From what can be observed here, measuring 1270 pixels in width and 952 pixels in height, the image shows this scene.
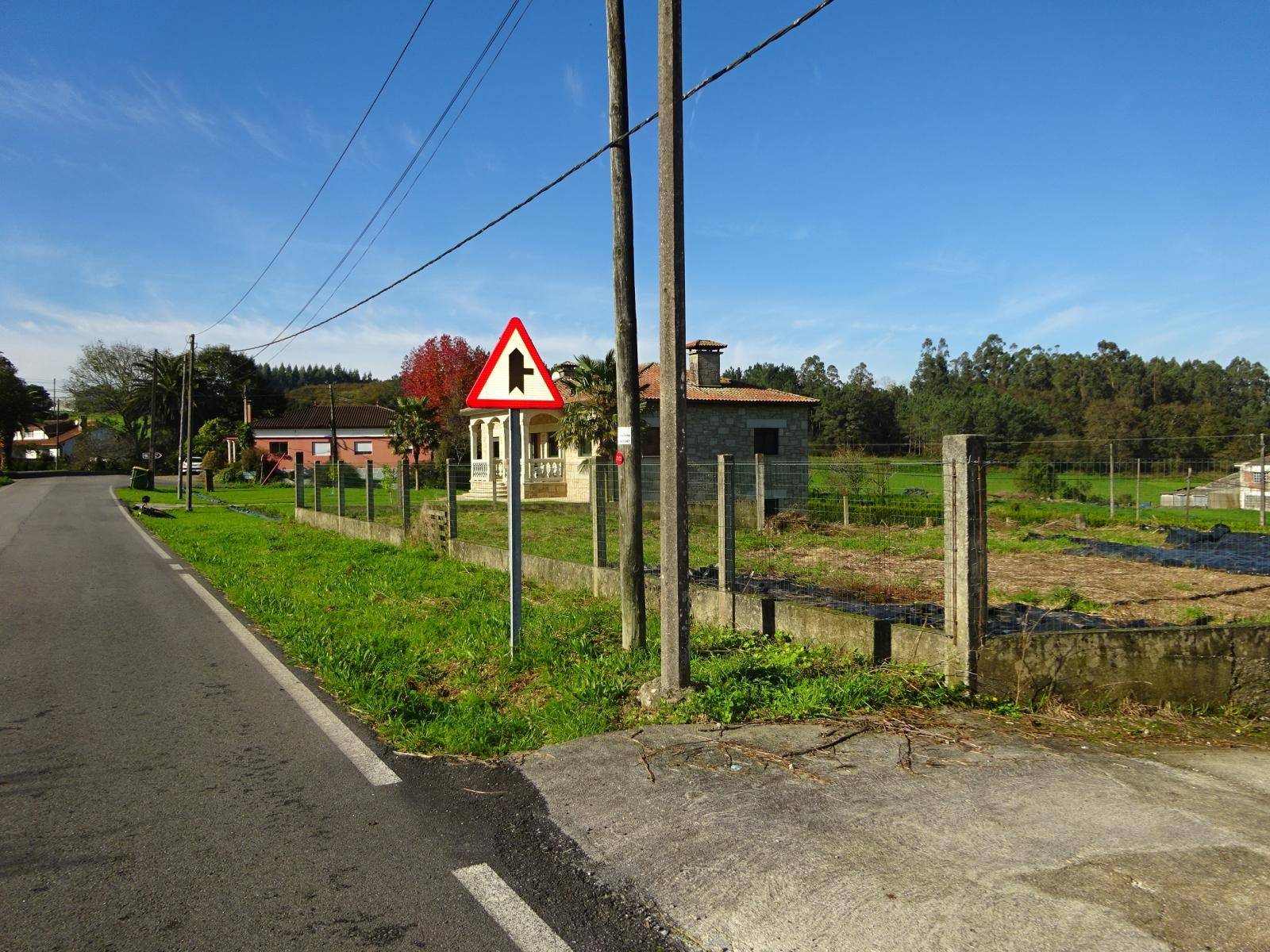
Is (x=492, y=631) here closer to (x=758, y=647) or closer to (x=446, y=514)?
(x=758, y=647)

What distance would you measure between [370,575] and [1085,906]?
31.7 feet

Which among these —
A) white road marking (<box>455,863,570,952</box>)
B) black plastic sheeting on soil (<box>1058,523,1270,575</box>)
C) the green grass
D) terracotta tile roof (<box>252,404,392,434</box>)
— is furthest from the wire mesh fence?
terracotta tile roof (<box>252,404,392,434</box>)

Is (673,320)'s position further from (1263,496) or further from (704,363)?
(704,363)

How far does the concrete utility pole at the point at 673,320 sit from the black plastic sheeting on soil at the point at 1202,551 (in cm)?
770

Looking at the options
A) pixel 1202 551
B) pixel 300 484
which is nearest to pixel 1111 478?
pixel 1202 551

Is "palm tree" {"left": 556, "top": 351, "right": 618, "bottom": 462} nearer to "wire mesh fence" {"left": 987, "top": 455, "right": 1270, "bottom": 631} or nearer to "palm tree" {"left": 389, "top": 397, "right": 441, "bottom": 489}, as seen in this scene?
"wire mesh fence" {"left": 987, "top": 455, "right": 1270, "bottom": 631}

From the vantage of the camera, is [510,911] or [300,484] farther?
[300,484]

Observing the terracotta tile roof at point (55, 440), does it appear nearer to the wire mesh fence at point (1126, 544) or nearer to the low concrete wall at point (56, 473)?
the low concrete wall at point (56, 473)

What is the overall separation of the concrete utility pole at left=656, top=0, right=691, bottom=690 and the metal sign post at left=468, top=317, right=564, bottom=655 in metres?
1.44

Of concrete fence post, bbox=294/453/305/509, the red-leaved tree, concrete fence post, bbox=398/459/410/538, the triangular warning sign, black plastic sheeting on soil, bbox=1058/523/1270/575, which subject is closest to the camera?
the triangular warning sign

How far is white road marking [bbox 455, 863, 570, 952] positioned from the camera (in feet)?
9.29

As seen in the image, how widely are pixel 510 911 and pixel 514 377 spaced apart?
441 cm

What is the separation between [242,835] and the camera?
3684 mm

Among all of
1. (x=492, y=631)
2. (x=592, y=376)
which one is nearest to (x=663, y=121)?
(x=492, y=631)
